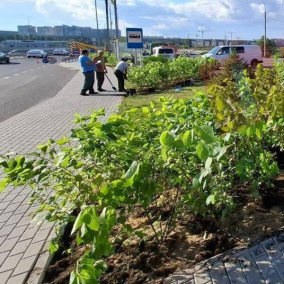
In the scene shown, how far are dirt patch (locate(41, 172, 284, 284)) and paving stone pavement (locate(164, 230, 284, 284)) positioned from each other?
0.10 metres

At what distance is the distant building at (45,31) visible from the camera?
110000mm

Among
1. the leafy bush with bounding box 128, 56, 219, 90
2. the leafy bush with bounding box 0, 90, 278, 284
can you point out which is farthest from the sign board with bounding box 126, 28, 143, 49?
the leafy bush with bounding box 0, 90, 278, 284

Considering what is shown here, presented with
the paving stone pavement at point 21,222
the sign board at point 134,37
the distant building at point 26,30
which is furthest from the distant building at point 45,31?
the paving stone pavement at point 21,222

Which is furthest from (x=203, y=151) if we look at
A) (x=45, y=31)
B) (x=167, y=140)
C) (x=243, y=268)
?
(x=45, y=31)

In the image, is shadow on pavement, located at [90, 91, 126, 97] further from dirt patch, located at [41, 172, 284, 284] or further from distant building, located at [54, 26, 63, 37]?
distant building, located at [54, 26, 63, 37]

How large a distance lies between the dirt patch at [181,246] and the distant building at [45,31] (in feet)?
382

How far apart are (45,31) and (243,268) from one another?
119127 millimetres

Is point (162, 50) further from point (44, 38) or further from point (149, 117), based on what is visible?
point (44, 38)

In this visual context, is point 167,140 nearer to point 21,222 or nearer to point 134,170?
point 134,170

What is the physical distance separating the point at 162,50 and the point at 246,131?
33976 mm

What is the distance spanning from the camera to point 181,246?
257cm

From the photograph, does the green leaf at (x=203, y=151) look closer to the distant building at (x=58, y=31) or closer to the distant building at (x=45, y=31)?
the distant building at (x=58, y=31)

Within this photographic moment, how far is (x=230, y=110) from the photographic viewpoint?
229cm

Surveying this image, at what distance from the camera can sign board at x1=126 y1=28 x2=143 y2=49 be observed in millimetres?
17312
